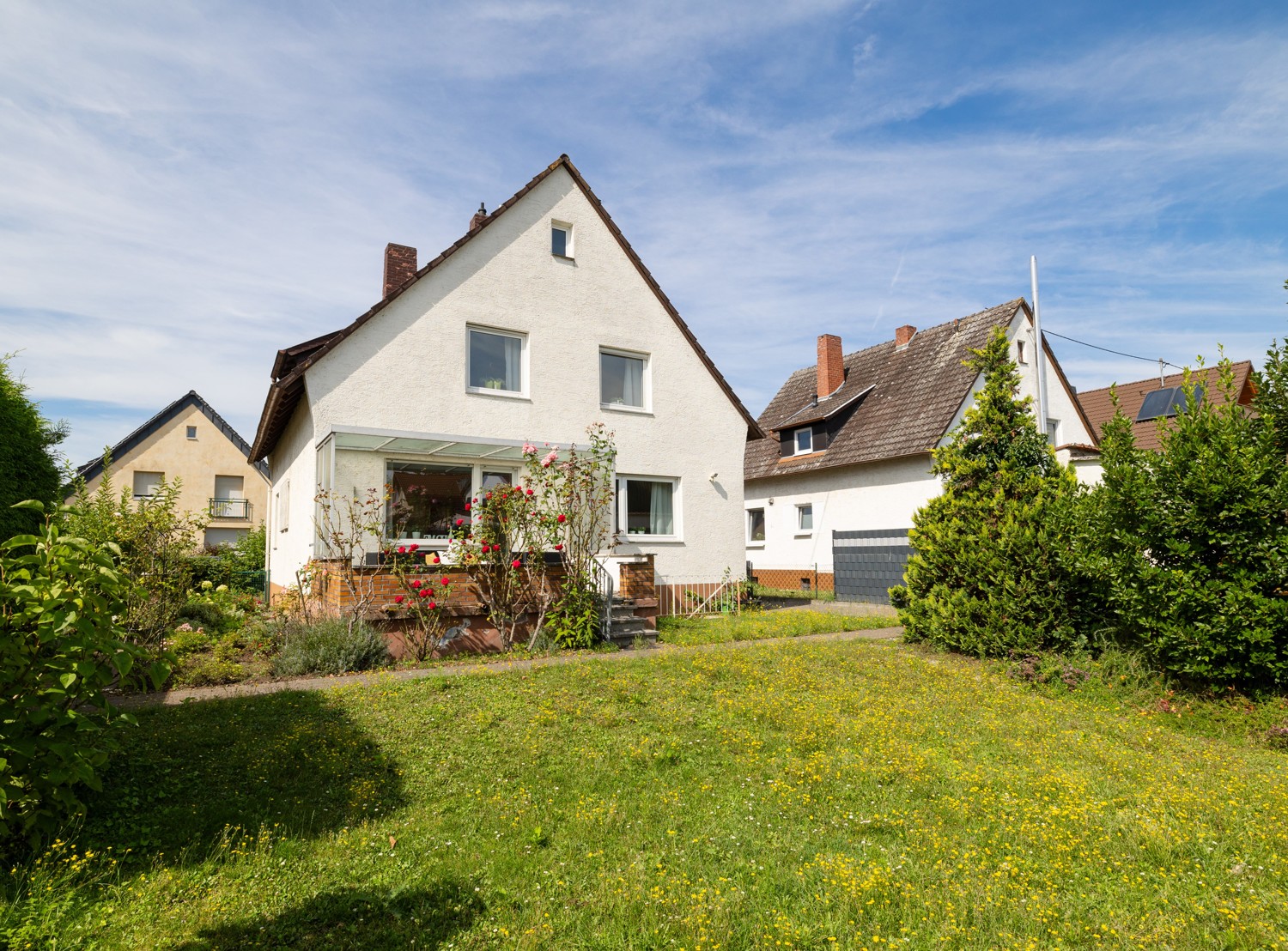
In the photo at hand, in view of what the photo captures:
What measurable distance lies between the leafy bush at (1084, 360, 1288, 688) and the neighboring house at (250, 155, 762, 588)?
25.4 ft

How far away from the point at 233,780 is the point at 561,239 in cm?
1193

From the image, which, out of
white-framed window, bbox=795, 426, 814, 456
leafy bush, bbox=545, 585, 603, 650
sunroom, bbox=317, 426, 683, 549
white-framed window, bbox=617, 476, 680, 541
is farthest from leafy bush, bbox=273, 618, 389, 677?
white-framed window, bbox=795, 426, 814, 456

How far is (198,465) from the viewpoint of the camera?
34250 mm

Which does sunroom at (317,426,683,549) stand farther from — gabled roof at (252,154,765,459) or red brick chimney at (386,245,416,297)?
red brick chimney at (386,245,416,297)

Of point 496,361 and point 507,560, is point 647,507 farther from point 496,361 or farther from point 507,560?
point 507,560

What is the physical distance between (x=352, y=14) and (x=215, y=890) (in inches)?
343

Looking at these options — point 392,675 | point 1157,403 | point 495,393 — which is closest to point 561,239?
point 495,393

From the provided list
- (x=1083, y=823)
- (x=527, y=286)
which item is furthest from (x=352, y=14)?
(x=1083, y=823)

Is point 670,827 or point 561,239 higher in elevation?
point 561,239

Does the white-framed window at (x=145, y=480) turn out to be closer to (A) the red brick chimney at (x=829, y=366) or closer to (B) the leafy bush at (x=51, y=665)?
(A) the red brick chimney at (x=829, y=366)

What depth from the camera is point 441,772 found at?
5633mm

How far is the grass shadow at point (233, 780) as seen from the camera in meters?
4.53

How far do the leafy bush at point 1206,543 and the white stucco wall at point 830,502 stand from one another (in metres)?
10.5

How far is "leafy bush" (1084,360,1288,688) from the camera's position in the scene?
7340mm
